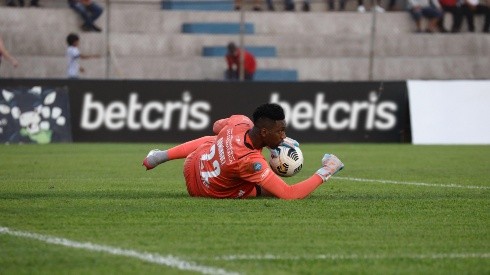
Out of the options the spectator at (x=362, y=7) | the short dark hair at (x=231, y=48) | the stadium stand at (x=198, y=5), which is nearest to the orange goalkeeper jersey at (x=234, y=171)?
the short dark hair at (x=231, y=48)

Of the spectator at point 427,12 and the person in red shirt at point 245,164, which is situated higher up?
the person in red shirt at point 245,164

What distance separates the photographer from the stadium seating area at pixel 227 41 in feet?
97.4

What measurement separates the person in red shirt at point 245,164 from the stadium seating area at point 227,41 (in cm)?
1706

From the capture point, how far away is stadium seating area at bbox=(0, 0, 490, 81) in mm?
29688

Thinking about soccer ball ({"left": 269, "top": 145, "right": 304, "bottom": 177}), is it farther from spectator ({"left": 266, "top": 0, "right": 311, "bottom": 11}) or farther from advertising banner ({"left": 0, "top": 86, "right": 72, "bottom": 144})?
spectator ({"left": 266, "top": 0, "right": 311, "bottom": 11})

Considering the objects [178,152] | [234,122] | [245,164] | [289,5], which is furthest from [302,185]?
[289,5]

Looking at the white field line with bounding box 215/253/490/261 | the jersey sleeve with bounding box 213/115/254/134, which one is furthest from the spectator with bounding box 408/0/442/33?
the white field line with bounding box 215/253/490/261

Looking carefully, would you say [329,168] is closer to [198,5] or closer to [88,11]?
[88,11]

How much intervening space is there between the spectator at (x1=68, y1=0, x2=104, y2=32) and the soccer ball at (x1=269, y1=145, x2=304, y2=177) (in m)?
19.0

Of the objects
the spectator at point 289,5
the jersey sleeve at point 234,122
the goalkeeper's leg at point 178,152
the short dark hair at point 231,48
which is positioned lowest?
the spectator at point 289,5

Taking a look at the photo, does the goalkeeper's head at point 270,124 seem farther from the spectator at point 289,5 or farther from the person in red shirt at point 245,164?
the spectator at point 289,5

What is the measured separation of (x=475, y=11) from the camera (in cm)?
3312

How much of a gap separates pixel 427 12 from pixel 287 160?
70.3 ft

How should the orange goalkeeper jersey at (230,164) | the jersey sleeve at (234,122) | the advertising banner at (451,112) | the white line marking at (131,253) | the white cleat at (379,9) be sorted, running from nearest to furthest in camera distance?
the white line marking at (131,253)
the orange goalkeeper jersey at (230,164)
the jersey sleeve at (234,122)
the advertising banner at (451,112)
the white cleat at (379,9)
